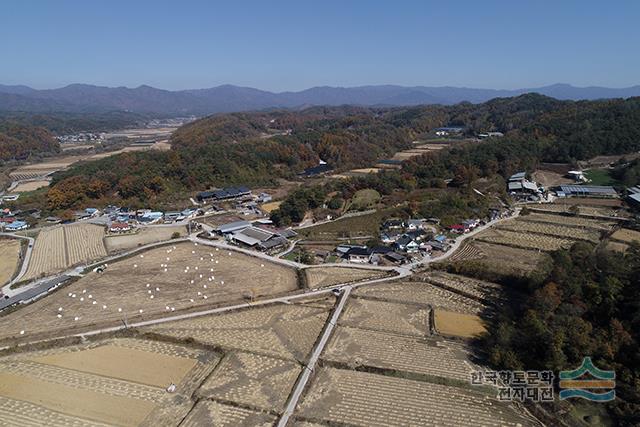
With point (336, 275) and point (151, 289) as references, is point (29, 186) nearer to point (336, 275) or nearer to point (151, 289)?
point (151, 289)

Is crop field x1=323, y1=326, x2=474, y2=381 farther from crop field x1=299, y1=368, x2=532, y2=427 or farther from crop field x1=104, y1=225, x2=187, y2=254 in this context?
crop field x1=104, y1=225, x2=187, y2=254

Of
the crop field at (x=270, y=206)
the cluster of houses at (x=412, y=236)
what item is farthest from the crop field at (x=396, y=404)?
the crop field at (x=270, y=206)

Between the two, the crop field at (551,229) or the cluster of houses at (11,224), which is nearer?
the crop field at (551,229)

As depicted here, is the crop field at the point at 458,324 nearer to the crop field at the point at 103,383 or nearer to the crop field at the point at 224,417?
the crop field at the point at 224,417

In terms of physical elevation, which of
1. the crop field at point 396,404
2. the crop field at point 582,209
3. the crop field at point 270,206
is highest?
the crop field at point 582,209

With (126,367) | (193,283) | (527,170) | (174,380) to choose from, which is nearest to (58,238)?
(193,283)

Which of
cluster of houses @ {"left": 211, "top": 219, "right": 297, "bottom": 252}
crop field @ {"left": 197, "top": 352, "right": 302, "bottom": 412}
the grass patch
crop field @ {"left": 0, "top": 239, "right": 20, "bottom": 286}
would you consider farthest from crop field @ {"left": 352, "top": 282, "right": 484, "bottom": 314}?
the grass patch
